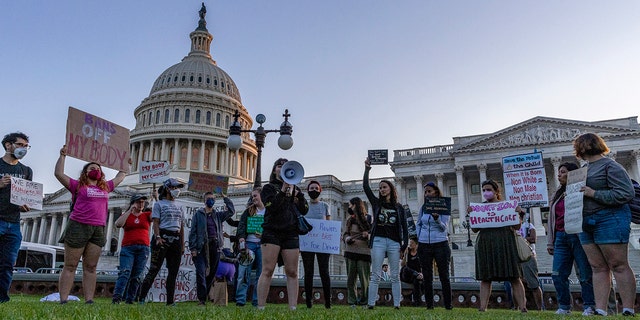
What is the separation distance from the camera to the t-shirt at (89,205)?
702cm

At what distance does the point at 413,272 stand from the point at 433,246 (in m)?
2.63

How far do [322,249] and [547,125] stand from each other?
150ft

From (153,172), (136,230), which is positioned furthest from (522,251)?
(153,172)

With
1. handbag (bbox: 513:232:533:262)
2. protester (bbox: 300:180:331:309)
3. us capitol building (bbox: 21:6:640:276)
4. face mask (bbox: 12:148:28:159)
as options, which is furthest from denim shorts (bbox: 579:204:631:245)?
us capitol building (bbox: 21:6:640:276)

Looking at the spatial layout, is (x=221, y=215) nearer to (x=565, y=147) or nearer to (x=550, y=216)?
(x=550, y=216)

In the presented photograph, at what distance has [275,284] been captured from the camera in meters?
12.9

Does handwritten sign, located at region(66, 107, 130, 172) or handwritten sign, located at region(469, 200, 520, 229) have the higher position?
handwritten sign, located at region(66, 107, 130, 172)

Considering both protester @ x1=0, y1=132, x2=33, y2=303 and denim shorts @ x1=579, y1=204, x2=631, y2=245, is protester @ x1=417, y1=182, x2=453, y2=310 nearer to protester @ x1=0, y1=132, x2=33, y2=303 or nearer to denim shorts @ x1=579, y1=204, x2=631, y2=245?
denim shorts @ x1=579, y1=204, x2=631, y2=245

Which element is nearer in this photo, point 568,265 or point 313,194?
point 568,265

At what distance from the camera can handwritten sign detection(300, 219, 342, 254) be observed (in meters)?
8.73

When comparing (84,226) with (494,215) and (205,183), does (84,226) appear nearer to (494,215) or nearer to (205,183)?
(494,215)

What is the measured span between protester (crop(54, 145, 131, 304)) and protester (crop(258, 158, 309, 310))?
2.59 m

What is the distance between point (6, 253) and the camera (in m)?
6.96

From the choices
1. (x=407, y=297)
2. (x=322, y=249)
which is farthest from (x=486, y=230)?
(x=407, y=297)
